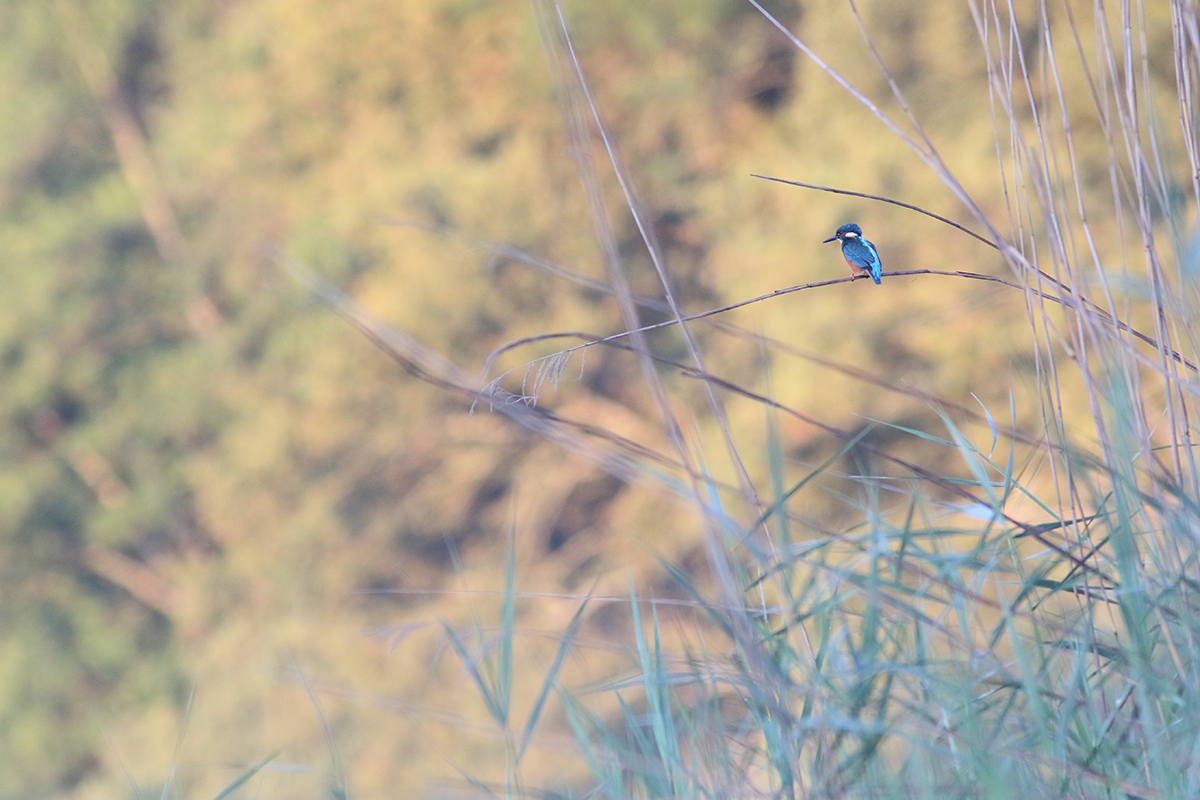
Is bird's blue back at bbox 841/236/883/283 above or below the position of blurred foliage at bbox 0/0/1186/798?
above

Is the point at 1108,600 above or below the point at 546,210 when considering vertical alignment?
above

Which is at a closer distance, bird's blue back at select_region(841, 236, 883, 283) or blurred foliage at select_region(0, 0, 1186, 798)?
bird's blue back at select_region(841, 236, 883, 283)

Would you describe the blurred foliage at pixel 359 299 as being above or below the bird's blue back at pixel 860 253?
A: below

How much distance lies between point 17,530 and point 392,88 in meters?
3.16

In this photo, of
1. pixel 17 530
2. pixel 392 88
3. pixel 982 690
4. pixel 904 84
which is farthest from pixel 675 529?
pixel 982 690

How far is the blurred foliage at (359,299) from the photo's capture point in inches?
160

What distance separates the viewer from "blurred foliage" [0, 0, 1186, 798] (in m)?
4.07

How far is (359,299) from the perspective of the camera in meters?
4.77

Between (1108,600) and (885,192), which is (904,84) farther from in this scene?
(1108,600)

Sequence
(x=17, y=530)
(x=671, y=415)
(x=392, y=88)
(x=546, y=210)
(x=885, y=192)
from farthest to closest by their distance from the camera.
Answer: (x=17, y=530) → (x=392, y=88) → (x=546, y=210) → (x=885, y=192) → (x=671, y=415)

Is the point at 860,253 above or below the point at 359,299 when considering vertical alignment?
above

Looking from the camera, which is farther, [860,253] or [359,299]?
[359,299]

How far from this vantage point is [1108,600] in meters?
0.50

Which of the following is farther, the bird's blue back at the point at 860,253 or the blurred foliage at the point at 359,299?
the blurred foliage at the point at 359,299
